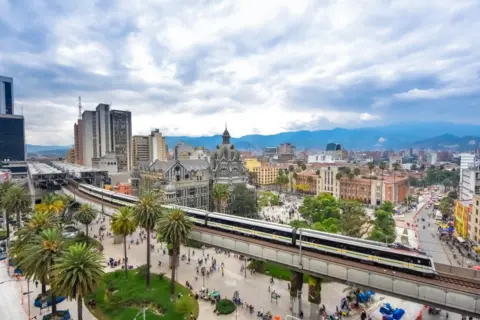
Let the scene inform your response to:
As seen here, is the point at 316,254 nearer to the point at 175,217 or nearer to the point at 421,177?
the point at 175,217

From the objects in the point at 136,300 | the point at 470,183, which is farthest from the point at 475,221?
the point at 136,300

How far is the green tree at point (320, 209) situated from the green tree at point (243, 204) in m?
15.1

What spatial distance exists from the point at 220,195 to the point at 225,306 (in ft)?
168

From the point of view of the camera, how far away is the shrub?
129 ft

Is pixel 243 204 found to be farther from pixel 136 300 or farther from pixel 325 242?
pixel 325 242

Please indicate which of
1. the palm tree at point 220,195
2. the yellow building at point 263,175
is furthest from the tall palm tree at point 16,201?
the yellow building at point 263,175

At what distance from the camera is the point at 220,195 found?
90.6 m

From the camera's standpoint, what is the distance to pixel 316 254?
37719 mm

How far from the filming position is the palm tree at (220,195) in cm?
9085

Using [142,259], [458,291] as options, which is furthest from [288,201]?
[458,291]

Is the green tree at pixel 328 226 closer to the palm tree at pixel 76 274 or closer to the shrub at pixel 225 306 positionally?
the shrub at pixel 225 306

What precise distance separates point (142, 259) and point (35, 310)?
20.2m

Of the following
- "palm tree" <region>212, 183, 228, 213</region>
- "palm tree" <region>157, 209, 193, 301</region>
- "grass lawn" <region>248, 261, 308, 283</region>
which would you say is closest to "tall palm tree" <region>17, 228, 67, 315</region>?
"palm tree" <region>157, 209, 193, 301</region>

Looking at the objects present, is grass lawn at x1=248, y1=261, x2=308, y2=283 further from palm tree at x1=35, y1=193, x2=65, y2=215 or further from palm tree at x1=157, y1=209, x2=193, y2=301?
palm tree at x1=35, y1=193, x2=65, y2=215
